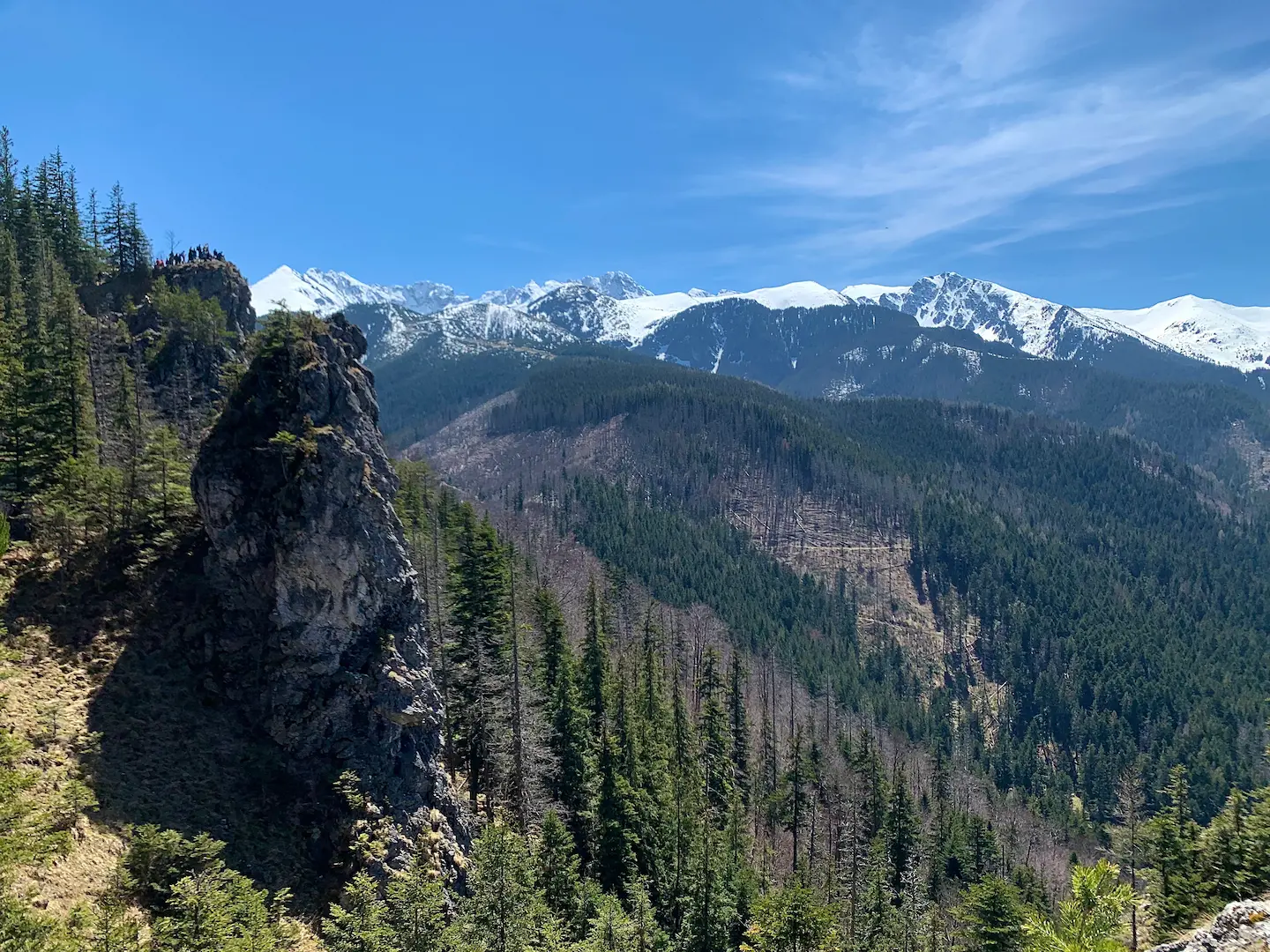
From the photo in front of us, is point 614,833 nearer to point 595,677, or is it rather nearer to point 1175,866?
point 595,677

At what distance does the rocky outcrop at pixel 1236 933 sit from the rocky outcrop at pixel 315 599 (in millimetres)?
31867

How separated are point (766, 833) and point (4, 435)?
7126 cm

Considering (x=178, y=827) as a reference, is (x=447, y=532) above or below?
above

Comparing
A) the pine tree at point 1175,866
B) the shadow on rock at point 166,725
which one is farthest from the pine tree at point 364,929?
the pine tree at point 1175,866

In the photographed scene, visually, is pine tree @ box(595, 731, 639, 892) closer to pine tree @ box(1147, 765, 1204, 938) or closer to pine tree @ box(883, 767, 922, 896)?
pine tree @ box(1147, 765, 1204, 938)

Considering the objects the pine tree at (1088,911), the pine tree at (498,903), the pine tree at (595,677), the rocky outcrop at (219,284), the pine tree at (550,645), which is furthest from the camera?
the rocky outcrop at (219,284)

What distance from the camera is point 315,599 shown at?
118ft

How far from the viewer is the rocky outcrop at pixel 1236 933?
52.3 feet

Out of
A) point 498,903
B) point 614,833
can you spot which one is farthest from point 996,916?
point 498,903

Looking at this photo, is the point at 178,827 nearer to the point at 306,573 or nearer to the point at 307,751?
the point at 307,751

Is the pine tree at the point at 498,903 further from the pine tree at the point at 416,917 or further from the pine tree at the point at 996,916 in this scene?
the pine tree at the point at 996,916

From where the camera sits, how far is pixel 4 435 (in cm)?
3791

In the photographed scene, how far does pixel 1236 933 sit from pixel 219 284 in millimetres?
86898

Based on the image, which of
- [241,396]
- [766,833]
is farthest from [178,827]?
[766,833]
